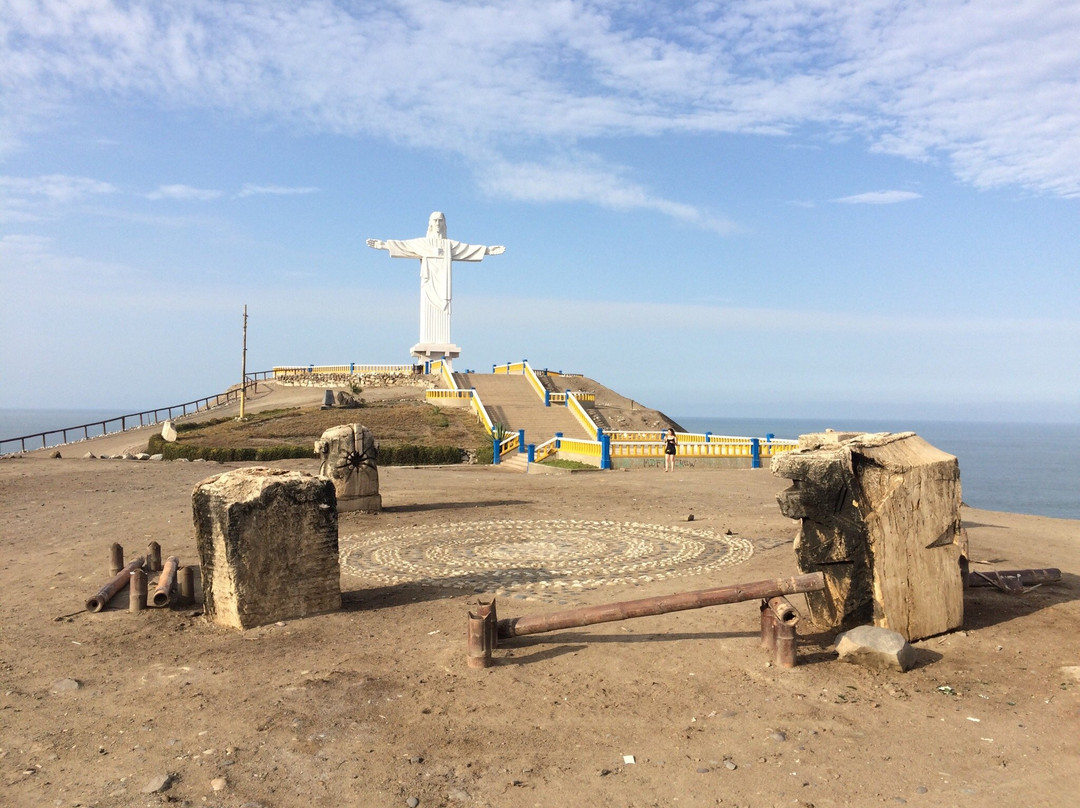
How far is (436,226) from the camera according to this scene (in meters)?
47.9

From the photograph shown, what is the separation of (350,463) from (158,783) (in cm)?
972

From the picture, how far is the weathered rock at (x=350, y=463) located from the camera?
14.0 metres

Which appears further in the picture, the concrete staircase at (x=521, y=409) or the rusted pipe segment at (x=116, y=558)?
the concrete staircase at (x=521, y=409)

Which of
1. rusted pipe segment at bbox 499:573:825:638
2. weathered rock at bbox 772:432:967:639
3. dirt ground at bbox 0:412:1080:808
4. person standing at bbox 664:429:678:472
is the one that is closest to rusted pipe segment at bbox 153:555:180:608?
dirt ground at bbox 0:412:1080:808

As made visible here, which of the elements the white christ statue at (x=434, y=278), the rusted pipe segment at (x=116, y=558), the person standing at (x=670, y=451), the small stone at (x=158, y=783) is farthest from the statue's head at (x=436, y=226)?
the small stone at (x=158, y=783)

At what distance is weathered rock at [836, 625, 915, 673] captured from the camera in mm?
6051

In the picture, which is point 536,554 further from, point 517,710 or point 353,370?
point 353,370

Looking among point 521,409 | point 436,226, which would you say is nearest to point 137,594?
point 521,409

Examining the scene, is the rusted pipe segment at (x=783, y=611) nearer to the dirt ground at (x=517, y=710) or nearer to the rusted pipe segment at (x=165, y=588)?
the dirt ground at (x=517, y=710)

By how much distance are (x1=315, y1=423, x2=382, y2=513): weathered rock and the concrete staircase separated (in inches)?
665

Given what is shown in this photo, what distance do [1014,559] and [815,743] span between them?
22.0ft

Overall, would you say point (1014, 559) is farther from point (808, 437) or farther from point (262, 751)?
point (262, 751)

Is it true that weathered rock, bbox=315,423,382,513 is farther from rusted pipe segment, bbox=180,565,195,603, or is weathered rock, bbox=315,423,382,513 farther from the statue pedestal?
the statue pedestal

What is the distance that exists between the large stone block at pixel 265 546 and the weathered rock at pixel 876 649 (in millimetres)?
5076
